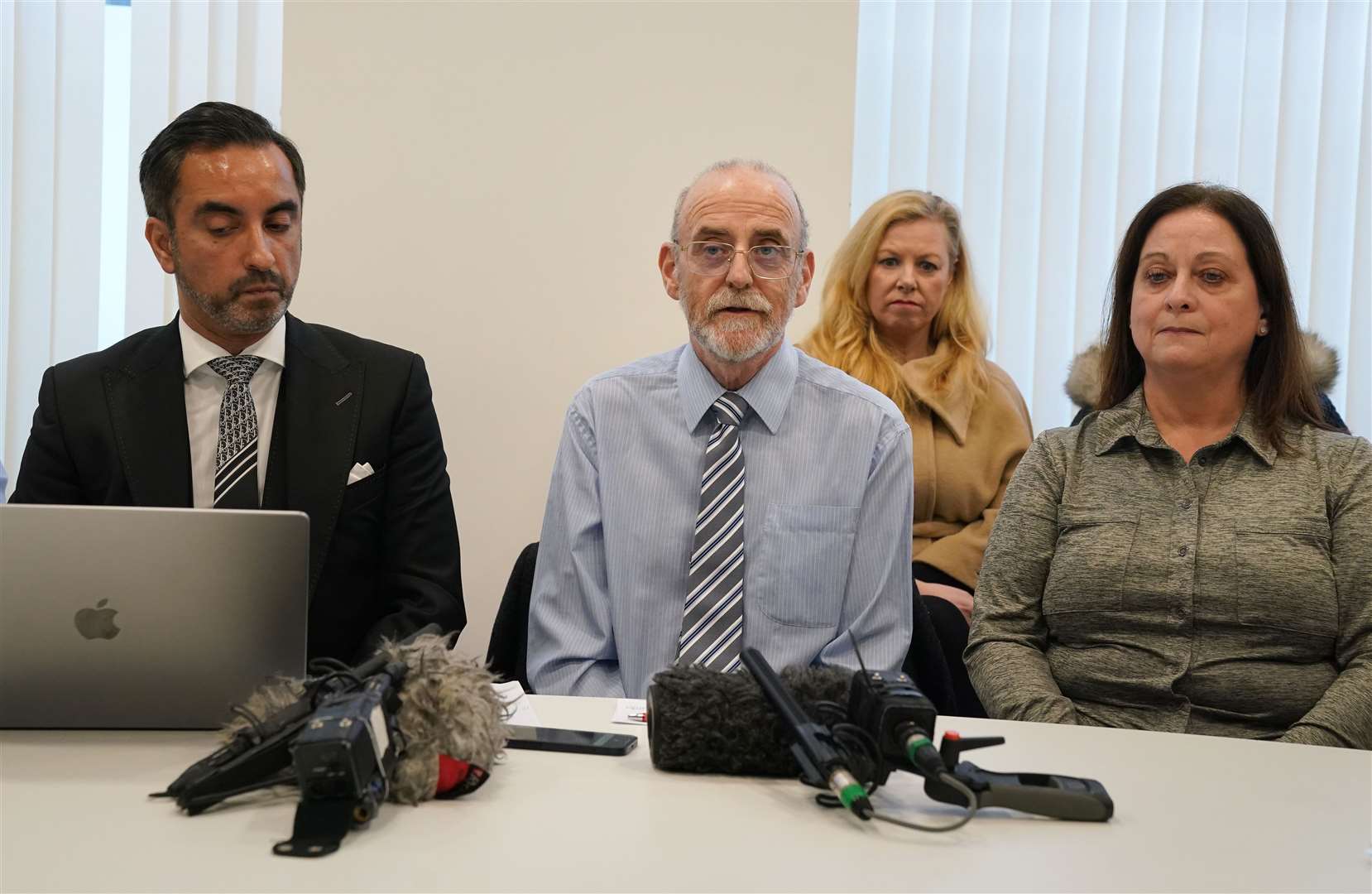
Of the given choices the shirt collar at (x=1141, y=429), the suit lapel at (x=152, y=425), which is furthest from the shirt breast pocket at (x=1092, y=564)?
the suit lapel at (x=152, y=425)

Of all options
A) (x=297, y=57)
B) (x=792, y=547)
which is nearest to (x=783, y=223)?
(x=792, y=547)

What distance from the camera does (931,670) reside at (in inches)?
78.6

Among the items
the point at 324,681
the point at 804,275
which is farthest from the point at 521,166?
the point at 324,681

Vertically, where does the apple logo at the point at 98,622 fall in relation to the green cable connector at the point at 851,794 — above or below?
above

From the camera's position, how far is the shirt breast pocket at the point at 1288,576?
187cm

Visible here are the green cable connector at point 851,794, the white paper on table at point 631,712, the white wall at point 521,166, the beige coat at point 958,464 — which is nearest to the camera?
the green cable connector at point 851,794

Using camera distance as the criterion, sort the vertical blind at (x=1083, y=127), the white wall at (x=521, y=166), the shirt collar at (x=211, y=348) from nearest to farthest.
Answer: the shirt collar at (x=211, y=348)
the white wall at (x=521, y=166)
the vertical blind at (x=1083, y=127)

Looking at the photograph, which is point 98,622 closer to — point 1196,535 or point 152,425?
point 152,425

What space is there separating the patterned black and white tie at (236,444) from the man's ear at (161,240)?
0.24 metres

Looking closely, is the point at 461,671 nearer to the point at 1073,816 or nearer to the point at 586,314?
the point at 1073,816

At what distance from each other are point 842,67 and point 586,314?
1039mm

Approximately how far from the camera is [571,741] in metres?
1.30

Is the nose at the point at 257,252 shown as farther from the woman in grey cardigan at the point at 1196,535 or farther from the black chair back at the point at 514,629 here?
the woman in grey cardigan at the point at 1196,535

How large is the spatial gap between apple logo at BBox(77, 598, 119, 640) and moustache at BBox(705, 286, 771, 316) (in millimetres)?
1214
